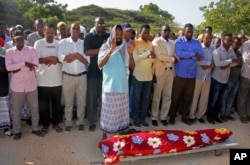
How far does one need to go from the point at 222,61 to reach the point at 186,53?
854 millimetres

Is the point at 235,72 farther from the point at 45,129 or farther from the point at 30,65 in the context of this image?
the point at 30,65

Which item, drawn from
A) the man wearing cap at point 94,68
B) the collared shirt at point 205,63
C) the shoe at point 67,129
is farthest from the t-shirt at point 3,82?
the collared shirt at point 205,63

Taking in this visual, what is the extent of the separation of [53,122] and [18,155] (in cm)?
112

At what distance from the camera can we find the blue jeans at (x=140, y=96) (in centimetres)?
599

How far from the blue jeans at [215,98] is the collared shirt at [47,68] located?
321 cm

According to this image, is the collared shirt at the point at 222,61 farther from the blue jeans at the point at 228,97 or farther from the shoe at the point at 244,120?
the shoe at the point at 244,120

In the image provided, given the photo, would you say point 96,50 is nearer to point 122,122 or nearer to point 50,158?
point 122,122

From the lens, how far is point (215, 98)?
22.0 feet

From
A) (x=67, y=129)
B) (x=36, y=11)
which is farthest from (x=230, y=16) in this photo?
(x=36, y=11)

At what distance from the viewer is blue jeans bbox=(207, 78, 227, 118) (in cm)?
661

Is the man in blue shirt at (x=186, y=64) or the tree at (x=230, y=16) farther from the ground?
the tree at (x=230, y=16)

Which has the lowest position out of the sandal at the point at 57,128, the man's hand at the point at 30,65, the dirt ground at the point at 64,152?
the dirt ground at the point at 64,152

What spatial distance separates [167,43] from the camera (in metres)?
6.12

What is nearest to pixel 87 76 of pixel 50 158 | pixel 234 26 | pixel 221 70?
pixel 50 158
